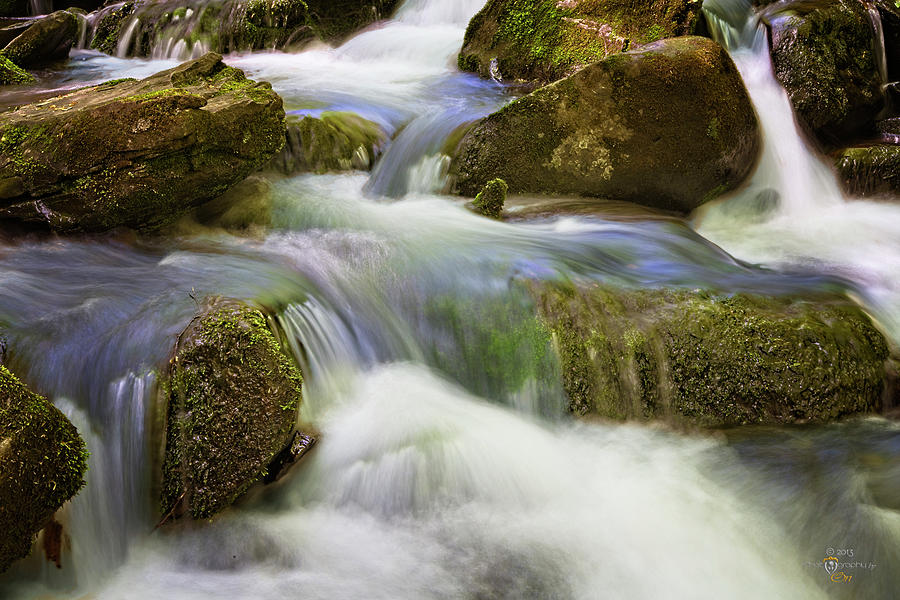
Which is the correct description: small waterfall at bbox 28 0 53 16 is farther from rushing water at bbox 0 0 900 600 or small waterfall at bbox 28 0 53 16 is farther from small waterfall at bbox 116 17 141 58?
rushing water at bbox 0 0 900 600

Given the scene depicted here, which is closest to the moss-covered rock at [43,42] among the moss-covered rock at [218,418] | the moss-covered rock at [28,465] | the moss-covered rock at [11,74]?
the moss-covered rock at [11,74]

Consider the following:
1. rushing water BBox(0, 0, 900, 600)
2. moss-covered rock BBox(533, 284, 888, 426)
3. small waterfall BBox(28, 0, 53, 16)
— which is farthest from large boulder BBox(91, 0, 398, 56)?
moss-covered rock BBox(533, 284, 888, 426)

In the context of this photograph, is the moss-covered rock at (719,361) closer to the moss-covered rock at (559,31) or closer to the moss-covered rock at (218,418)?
the moss-covered rock at (218,418)

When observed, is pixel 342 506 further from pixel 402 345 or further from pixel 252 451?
pixel 402 345

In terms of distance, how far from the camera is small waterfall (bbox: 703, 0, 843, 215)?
6637mm

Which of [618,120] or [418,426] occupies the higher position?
[618,120]

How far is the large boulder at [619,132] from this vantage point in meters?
5.73

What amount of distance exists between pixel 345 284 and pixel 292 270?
1.21 ft

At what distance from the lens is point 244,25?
10.9 metres

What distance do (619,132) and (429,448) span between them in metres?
3.43

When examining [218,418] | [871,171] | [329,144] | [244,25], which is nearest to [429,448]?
[218,418]

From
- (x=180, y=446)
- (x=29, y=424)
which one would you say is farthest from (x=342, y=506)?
(x=29, y=424)

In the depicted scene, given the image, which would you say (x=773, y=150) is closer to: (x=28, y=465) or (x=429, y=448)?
(x=429, y=448)

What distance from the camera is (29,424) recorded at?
2.73m
